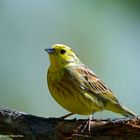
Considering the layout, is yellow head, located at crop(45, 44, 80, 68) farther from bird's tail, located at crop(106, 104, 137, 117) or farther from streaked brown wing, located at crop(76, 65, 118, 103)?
bird's tail, located at crop(106, 104, 137, 117)

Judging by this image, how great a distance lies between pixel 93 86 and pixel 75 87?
31cm

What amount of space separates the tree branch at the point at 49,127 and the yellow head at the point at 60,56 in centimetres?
109

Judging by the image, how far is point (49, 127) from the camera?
13.6 ft

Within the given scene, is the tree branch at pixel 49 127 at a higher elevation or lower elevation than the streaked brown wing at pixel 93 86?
lower

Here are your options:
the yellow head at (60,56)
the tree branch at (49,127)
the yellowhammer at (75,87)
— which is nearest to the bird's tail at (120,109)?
the yellowhammer at (75,87)

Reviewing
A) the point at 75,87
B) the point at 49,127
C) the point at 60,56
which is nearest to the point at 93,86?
the point at 75,87

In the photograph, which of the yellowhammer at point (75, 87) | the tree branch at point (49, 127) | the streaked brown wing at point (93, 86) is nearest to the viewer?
the tree branch at point (49, 127)

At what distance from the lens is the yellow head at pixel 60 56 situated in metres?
5.20

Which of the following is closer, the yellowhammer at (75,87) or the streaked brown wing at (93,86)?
the yellowhammer at (75,87)

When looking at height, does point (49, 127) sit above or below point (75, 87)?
below

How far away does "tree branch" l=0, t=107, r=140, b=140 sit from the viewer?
3.90 m

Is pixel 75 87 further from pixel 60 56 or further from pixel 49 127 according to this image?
pixel 49 127

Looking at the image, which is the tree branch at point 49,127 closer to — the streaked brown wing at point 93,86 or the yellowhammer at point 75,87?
the yellowhammer at point 75,87

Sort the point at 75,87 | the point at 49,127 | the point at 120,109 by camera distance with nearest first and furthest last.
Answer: the point at 49,127 < the point at 75,87 < the point at 120,109
